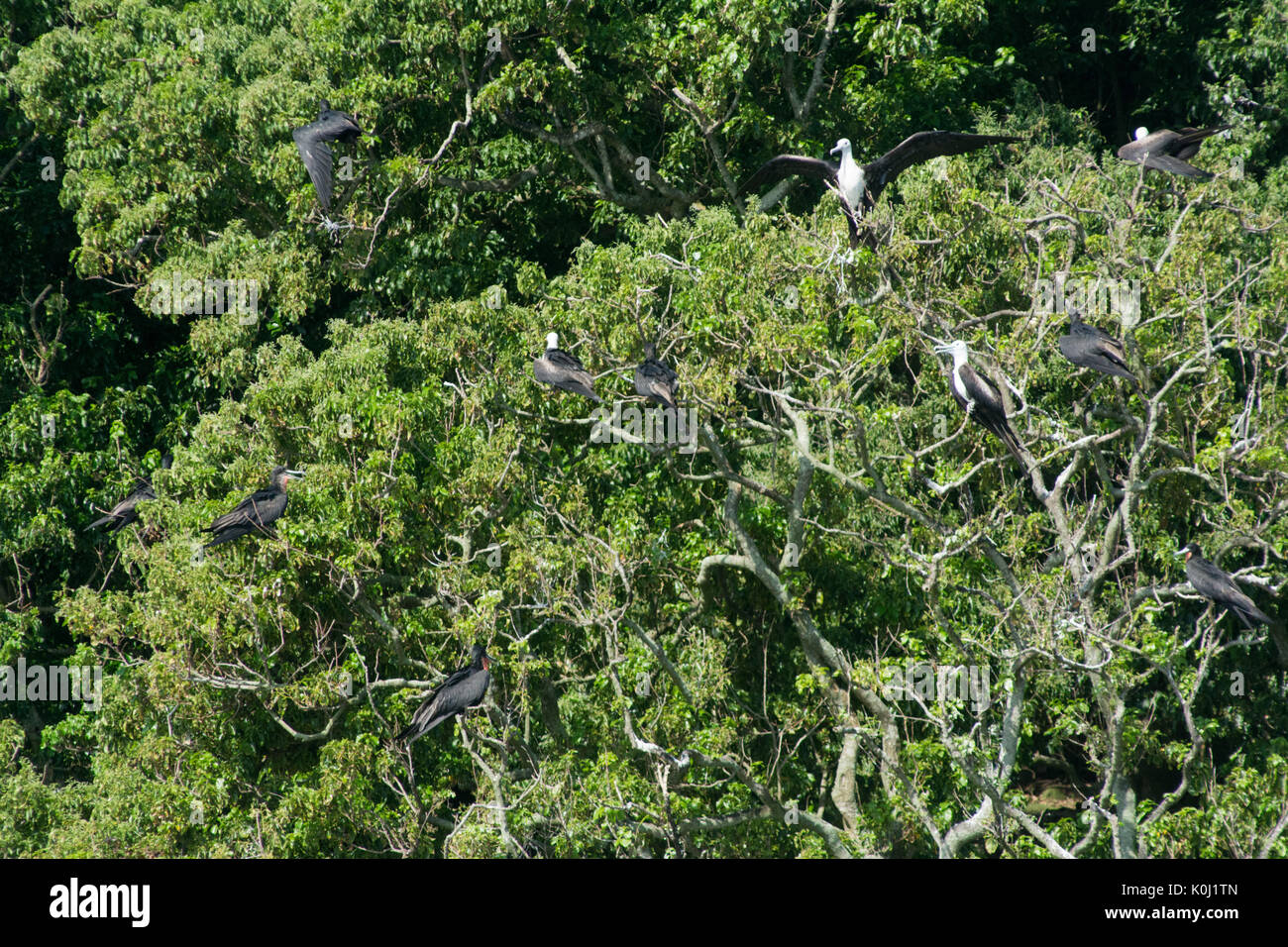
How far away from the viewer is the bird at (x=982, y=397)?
971 centimetres

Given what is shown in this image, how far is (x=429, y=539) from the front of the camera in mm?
11789

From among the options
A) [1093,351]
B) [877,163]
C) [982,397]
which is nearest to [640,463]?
[877,163]

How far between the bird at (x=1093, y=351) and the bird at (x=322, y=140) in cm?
593

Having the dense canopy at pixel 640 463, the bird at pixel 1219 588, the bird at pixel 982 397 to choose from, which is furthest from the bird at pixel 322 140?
the bird at pixel 1219 588

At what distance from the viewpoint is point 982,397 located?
970cm

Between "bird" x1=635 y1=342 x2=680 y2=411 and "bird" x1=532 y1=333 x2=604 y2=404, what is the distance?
418 mm

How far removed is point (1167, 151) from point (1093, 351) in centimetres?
270

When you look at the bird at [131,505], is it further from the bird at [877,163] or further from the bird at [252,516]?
the bird at [877,163]

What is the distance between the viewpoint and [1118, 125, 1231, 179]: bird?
38.9 feet

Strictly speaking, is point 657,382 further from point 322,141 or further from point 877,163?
point 322,141

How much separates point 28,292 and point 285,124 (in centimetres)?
534

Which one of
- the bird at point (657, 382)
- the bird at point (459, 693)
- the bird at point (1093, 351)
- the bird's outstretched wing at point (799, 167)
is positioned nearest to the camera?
the bird at point (459, 693)

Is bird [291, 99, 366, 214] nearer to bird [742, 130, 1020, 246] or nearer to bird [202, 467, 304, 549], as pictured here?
bird [202, 467, 304, 549]

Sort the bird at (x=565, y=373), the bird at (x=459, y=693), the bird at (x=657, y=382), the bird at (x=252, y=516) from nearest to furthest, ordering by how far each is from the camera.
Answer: the bird at (x=459, y=693)
the bird at (x=657, y=382)
the bird at (x=252, y=516)
the bird at (x=565, y=373)
